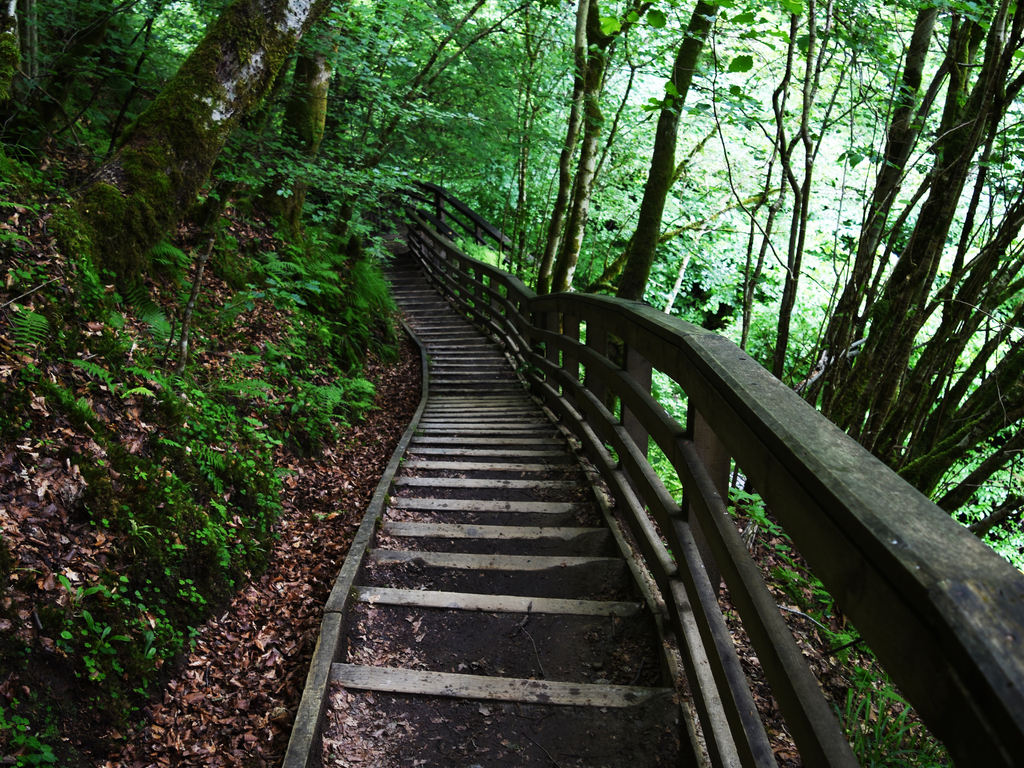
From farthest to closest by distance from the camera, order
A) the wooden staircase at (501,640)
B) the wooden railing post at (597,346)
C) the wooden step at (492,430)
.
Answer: the wooden step at (492,430)
the wooden railing post at (597,346)
the wooden staircase at (501,640)

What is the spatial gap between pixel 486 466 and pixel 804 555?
3.91m

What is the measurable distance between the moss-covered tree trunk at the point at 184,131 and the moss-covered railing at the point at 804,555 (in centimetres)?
352

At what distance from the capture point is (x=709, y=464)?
2463 mm

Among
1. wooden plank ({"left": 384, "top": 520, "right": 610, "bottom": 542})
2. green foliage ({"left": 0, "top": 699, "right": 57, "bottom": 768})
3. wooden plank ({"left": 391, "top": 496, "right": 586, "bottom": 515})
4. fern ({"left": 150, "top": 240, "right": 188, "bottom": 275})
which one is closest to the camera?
green foliage ({"left": 0, "top": 699, "right": 57, "bottom": 768})

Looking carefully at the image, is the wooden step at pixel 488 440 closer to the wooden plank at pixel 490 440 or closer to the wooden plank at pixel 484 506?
the wooden plank at pixel 490 440

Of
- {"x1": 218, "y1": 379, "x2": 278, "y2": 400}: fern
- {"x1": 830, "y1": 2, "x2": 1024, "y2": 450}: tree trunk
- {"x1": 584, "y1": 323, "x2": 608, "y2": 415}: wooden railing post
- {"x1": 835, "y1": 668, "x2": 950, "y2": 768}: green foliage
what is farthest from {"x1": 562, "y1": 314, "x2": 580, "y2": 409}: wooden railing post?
{"x1": 835, "y1": 668, "x2": 950, "y2": 768}: green foliage

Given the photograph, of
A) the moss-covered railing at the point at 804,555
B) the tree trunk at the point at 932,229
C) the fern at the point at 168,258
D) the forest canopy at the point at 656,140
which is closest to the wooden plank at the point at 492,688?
the moss-covered railing at the point at 804,555

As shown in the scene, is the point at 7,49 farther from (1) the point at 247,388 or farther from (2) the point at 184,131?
(1) the point at 247,388

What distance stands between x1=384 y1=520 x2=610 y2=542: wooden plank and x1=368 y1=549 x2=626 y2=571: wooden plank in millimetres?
233

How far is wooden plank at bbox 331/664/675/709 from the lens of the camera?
2.44 m

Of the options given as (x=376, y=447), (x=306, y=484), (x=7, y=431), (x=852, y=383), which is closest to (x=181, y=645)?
(x=7, y=431)

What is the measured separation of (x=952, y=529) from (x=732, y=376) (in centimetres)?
96

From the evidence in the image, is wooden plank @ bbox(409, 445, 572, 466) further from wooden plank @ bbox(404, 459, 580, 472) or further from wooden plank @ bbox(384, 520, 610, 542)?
wooden plank @ bbox(384, 520, 610, 542)

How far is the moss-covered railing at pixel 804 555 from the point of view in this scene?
843mm
